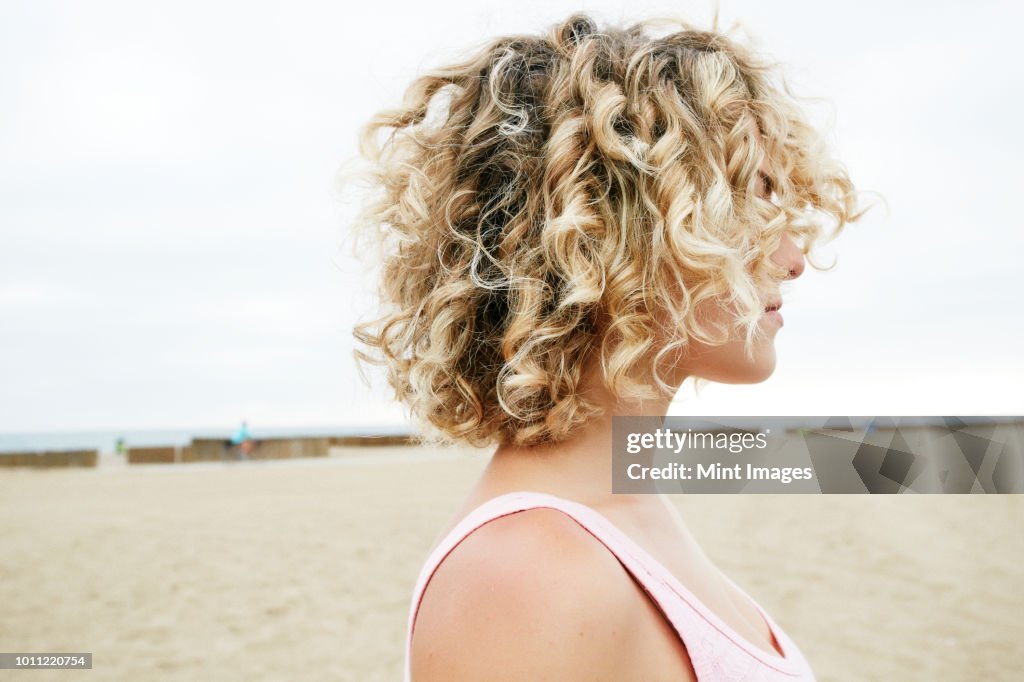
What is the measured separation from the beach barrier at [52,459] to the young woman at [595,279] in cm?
2457

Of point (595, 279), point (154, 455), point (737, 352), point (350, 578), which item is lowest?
point (154, 455)

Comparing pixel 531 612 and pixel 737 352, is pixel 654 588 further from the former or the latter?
pixel 737 352

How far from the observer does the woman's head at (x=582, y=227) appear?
1.29m

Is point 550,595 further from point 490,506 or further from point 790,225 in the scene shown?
point 790,225

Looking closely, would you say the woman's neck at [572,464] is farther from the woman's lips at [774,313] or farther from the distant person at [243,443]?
the distant person at [243,443]

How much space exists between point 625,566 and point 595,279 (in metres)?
0.44

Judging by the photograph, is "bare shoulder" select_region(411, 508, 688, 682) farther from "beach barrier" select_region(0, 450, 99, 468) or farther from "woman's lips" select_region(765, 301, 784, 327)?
"beach barrier" select_region(0, 450, 99, 468)

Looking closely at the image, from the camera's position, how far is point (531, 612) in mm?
983

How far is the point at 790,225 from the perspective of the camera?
5.32ft

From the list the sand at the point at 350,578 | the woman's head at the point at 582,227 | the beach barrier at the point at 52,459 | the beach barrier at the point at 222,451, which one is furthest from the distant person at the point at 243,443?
the woman's head at the point at 582,227

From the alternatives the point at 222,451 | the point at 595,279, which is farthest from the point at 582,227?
the point at 222,451

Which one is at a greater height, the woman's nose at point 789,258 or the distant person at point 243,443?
the woman's nose at point 789,258

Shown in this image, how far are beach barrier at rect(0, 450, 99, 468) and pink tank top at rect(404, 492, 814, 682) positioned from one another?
2491 centimetres

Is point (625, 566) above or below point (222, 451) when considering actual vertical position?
above
